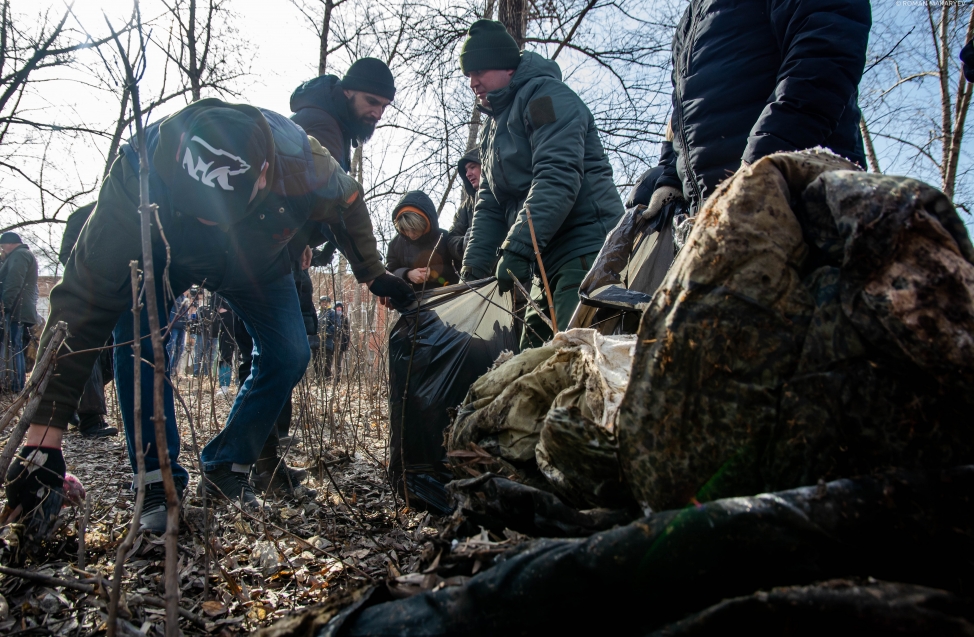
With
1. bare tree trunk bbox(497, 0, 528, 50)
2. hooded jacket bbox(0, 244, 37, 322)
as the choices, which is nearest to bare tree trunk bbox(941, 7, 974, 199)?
bare tree trunk bbox(497, 0, 528, 50)

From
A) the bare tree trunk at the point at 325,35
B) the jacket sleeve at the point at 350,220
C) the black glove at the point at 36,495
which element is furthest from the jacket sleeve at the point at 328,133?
the bare tree trunk at the point at 325,35

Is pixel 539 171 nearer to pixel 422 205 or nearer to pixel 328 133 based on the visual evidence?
pixel 328 133

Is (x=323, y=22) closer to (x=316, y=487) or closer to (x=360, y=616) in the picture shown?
(x=316, y=487)

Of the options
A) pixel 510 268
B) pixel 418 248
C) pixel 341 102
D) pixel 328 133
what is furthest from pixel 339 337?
pixel 510 268

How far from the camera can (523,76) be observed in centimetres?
266

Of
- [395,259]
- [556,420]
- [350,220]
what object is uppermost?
[395,259]

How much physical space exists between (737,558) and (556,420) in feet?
1.40

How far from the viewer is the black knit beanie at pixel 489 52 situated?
2.68 meters

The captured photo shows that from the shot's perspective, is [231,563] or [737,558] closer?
[737,558]

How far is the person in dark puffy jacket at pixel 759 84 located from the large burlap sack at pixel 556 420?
2.10 feet

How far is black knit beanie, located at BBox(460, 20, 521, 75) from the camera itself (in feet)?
8.80

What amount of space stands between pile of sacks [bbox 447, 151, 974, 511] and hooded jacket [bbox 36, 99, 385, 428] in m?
1.48

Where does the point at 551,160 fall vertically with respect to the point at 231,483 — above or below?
above

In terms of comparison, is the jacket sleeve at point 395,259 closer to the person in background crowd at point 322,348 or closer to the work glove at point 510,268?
the person in background crowd at point 322,348
